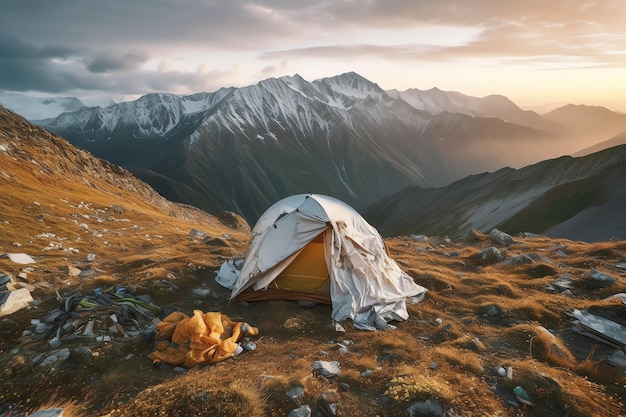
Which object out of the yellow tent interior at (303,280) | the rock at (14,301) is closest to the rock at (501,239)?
the yellow tent interior at (303,280)

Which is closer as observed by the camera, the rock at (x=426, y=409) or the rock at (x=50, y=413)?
the rock at (x=50, y=413)

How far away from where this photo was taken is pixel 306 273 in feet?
46.4

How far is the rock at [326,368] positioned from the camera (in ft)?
27.1

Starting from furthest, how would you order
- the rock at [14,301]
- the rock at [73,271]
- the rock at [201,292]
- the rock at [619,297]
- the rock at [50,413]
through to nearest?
the rock at [73,271]
the rock at [201,292]
the rock at [619,297]
the rock at [14,301]
the rock at [50,413]

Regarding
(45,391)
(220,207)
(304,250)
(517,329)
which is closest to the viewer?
(45,391)

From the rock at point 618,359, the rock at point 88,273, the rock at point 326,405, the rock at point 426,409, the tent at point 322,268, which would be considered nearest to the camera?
the rock at point 426,409

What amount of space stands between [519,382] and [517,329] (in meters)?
3.57

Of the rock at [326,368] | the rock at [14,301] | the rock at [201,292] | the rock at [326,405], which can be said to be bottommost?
the rock at [201,292]

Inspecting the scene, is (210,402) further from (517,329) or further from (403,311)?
(517,329)

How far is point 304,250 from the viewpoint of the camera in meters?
14.5

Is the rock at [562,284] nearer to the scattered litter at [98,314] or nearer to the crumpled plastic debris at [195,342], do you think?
the crumpled plastic debris at [195,342]

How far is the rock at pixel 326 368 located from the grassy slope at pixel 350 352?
0.21 meters

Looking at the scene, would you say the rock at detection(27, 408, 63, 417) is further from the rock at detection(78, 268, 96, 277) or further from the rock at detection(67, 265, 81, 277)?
the rock at detection(78, 268, 96, 277)

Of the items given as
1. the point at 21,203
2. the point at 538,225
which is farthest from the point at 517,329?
the point at 538,225
